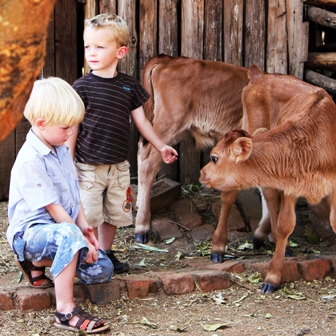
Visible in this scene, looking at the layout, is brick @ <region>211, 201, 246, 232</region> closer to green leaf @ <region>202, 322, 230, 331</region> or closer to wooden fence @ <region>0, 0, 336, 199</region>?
wooden fence @ <region>0, 0, 336, 199</region>

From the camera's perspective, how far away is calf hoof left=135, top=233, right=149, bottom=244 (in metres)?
5.79

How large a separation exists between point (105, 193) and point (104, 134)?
46 centimetres

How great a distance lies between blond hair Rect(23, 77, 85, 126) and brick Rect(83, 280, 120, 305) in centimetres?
116

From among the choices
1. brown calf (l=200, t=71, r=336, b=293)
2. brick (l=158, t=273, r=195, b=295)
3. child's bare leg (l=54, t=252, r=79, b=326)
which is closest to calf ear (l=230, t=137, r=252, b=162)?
brown calf (l=200, t=71, r=336, b=293)

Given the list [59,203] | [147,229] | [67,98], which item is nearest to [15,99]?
[67,98]

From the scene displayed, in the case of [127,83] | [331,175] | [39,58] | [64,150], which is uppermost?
[39,58]

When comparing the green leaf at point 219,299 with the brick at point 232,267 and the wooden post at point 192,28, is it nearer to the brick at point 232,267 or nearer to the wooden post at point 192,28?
the brick at point 232,267

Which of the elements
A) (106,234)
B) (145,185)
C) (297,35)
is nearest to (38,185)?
(106,234)

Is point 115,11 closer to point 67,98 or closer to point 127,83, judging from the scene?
point 127,83

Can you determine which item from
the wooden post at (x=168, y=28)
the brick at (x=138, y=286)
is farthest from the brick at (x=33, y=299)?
the wooden post at (x=168, y=28)

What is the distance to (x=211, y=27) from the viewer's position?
667 centimetres

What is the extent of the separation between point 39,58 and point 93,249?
271cm

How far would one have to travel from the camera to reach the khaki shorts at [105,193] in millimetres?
4465

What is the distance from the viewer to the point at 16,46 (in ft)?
3.31
